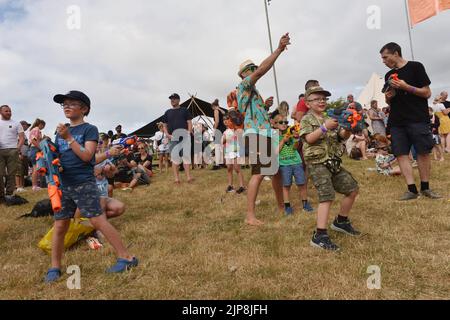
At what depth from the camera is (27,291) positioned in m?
2.69

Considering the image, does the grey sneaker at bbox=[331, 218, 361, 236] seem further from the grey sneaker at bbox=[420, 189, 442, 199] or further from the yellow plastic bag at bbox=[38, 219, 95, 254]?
the yellow plastic bag at bbox=[38, 219, 95, 254]

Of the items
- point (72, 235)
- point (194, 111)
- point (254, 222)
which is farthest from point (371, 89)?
point (72, 235)

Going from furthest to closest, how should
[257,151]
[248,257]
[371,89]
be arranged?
[371,89] → [257,151] → [248,257]

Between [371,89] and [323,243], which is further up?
[371,89]

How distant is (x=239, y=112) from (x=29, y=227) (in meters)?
3.56

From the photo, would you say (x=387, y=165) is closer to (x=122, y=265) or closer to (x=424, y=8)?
(x=424, y=8)

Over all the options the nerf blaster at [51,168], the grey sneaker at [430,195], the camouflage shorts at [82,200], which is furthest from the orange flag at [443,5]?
the nerf blaster at [51,168]

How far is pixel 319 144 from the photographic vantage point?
3.49 meters

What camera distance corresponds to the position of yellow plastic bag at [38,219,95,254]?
11.8 feet

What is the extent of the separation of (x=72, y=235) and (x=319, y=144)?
300cm

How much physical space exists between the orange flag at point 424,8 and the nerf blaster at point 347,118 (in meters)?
9.00

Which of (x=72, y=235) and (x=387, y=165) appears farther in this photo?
(x=387, y=165)

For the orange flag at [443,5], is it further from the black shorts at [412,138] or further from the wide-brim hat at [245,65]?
the wide-brim hat at [245,65]
